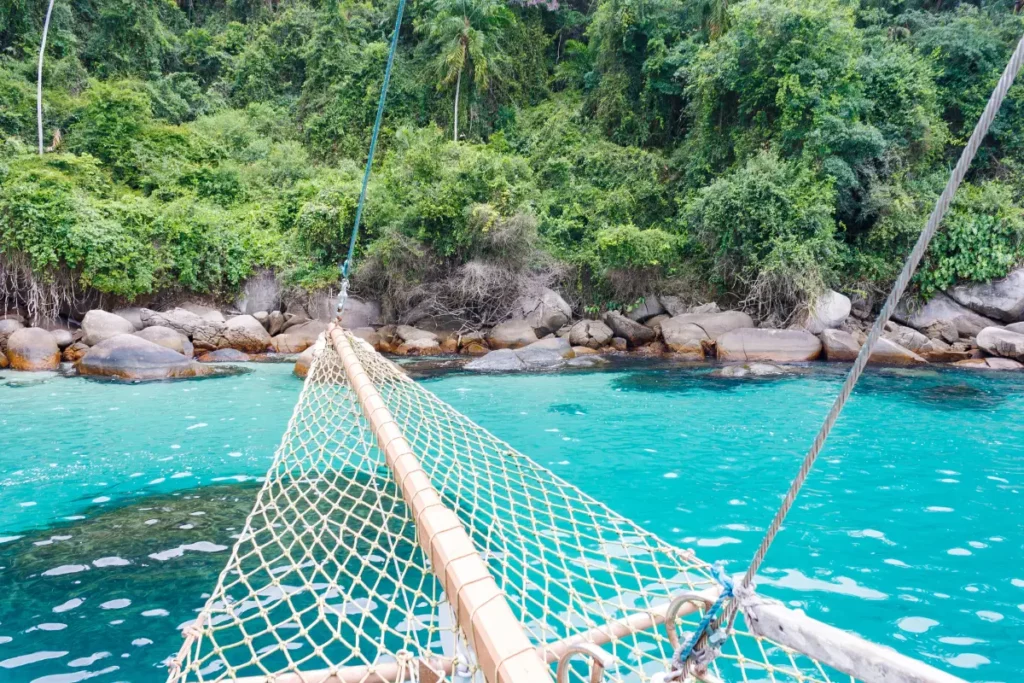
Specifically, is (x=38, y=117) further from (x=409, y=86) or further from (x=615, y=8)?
(x=615, y=8)

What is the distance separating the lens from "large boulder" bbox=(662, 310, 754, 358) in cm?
1062

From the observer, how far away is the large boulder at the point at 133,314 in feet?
35.4

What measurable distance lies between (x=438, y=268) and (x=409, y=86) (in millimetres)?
7923

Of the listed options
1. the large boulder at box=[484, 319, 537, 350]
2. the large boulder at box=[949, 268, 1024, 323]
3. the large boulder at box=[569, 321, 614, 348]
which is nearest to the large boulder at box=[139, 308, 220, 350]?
the large boulder at box=[484, 319, 537, 350]

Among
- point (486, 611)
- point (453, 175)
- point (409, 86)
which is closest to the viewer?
point (486, 611)

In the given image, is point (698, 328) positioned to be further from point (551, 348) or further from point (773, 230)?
point (551, 348)

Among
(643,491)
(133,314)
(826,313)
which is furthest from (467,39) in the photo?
(643,491)

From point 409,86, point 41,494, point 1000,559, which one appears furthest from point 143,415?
point 409,86

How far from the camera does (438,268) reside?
39.9 ft

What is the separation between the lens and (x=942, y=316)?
11.0 m

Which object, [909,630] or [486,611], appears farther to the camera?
[909,630]

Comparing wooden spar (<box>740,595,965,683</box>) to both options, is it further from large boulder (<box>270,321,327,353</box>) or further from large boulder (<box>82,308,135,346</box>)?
large boulder (<box>82,308,135,346</box>)

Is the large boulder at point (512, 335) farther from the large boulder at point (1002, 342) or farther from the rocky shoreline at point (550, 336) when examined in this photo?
the large boulder at point (1002, 342)

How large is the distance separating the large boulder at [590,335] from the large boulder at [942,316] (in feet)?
16.2
